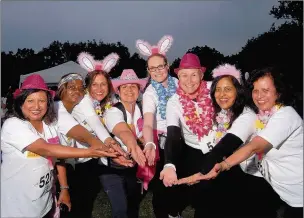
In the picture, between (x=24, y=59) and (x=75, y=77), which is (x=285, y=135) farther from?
(x=24, y=59)

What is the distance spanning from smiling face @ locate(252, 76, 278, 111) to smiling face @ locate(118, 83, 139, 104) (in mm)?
1194

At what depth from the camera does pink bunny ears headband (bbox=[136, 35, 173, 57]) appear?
3971mm

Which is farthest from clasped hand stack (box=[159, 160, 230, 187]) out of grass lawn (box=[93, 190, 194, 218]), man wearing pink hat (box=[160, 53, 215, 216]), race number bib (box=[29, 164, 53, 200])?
grass lawn (box=[93, 190, 194, 218])

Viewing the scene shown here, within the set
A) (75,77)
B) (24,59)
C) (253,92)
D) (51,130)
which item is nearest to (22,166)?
(51,130)

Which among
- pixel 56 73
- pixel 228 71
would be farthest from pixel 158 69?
pixel 56 73

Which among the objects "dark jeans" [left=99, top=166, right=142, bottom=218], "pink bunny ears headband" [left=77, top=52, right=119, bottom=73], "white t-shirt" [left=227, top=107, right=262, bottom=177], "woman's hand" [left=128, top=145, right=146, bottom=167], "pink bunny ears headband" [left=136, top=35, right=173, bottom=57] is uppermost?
"pink bunny ears headband" [left=136, top=35, right=173, bottom=57]

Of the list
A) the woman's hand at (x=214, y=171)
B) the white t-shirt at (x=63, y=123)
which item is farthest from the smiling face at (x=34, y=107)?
the woman's hand at (x=214, y=171)

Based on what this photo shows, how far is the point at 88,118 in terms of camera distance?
11.4 feet

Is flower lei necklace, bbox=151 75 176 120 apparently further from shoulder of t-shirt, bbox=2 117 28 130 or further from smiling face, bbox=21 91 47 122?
shoulder of t-shirt, bbox=2 117 28 130

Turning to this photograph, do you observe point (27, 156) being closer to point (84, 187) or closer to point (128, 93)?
point (128, 93)

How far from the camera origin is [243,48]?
20812 millimetres

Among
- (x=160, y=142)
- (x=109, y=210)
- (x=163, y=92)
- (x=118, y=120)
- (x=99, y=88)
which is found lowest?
(x=109, y=210)

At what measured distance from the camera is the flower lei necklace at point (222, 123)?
126 inches

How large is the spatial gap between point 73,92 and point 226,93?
1.55 m
